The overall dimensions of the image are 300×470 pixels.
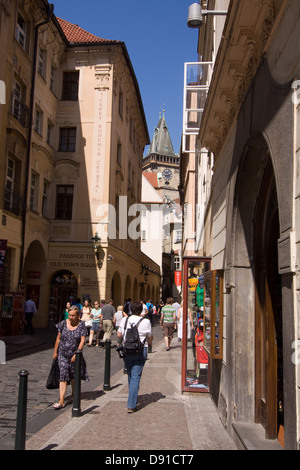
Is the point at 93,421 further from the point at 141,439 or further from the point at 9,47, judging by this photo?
the point at 9,47

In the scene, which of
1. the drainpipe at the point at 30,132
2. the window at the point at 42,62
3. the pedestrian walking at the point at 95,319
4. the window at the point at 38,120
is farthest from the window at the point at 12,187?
the window at the point at 42,62

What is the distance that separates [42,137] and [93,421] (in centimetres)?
1881

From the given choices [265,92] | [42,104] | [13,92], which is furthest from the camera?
[42,104]

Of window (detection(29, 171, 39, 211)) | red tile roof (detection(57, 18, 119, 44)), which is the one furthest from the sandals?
red tile roof (detection(57, 18, 119, 44))

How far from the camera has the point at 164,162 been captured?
121 metres

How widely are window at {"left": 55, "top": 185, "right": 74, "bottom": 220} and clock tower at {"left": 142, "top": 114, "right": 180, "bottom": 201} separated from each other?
271ft

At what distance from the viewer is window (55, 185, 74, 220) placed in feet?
82.3

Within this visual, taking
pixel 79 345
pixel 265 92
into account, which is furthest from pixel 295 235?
pixel 79 345

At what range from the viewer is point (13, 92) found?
62.6ft

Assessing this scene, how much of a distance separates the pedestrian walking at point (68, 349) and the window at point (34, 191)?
49.9 ft

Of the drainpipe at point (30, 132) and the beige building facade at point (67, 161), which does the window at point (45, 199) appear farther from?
the drainpipe at point (30, 132)

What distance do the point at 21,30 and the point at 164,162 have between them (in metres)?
101

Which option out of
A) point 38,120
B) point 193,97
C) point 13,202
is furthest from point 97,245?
point 193,97

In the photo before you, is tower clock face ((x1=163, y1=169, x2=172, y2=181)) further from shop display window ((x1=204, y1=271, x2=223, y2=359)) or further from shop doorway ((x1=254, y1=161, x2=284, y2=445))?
shop doorway ((x1=254, y1=161, x2=284, y2=445))
